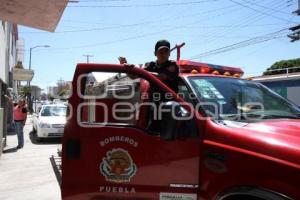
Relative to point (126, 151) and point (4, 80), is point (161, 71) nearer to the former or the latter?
point (126, 151)

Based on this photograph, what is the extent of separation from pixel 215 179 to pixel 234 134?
379mm

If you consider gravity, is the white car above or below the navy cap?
below

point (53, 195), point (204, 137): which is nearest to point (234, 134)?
point (204, 137)

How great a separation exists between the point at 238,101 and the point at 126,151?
3.82 feet

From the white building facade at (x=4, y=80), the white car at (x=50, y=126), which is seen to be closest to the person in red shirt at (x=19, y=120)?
the white building facade at (x=4, y=80)

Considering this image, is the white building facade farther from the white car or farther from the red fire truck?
the red fire truck

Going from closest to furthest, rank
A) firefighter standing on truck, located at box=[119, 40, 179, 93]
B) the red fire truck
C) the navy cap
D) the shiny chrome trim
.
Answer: the shiny chrome trim → the red fire truck → firefighter standing on truck, located at box=[119, 40, 179, 93] → the navy cap

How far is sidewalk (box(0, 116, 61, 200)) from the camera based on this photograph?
23.1ft

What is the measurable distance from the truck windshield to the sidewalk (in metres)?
3.85

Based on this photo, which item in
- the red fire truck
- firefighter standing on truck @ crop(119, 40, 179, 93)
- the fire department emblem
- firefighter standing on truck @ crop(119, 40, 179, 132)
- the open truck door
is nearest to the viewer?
the red fire truck

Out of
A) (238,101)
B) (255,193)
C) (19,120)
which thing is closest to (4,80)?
(19,120)

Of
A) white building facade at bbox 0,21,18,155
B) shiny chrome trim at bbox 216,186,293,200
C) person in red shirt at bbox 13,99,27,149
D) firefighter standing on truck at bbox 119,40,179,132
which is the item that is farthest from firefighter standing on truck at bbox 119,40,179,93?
person in red shirt at bbox 13,99,27,149

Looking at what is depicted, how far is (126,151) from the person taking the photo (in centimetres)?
357

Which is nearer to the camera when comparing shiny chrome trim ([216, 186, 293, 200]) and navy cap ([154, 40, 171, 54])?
shiny chrome trim ([216, 186, 293, 200])
